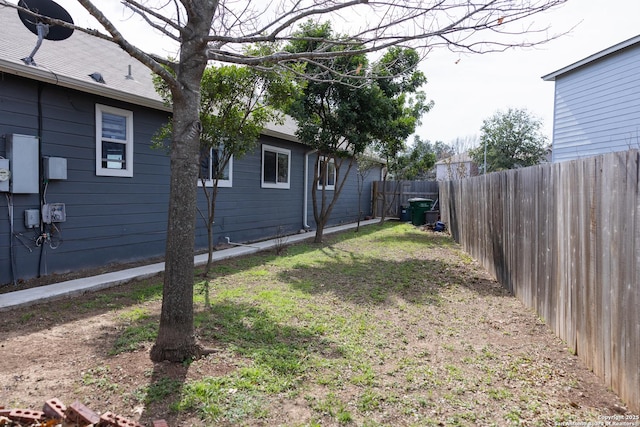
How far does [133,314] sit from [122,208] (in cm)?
294

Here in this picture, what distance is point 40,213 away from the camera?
5559mm

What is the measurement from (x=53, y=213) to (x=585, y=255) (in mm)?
6322

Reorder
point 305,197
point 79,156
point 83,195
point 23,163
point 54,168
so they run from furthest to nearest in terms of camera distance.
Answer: point 305,197
point 83,195
point 79,156
point 54,168
point 23,163

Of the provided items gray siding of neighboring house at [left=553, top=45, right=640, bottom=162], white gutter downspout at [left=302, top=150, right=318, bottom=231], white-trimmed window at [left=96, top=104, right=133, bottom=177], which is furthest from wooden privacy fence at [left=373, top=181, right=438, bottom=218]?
white-trimmed window at [left=96, top=104, right=133, bottom=177]

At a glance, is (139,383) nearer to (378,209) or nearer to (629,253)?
(629,253)

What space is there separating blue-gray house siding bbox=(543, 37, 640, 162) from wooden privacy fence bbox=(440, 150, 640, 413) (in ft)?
23.8

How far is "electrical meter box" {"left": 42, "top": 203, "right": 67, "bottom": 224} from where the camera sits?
5574mm

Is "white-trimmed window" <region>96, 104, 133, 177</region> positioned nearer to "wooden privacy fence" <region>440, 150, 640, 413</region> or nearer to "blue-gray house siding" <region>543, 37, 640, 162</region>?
"wooden privacy fence" <region>440, 150, 640, 413</region>

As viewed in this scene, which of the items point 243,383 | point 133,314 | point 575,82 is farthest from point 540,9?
point 575,82

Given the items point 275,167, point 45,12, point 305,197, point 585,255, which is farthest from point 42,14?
point 305,197

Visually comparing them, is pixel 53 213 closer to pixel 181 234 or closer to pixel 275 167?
pixel 181 234

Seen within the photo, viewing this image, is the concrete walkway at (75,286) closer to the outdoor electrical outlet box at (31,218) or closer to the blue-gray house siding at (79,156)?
the blue-gray house siding at (79,156)

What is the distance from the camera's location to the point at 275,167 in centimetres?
1127

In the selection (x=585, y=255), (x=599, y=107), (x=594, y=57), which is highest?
(x=594, y=57)
